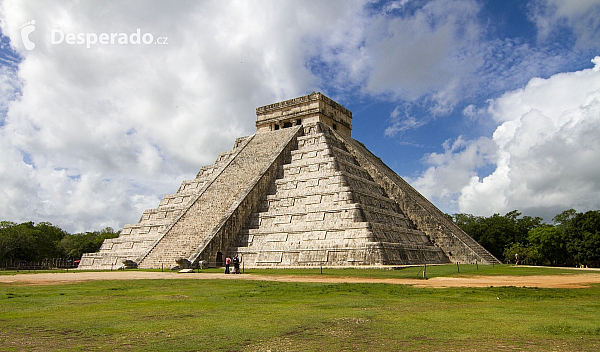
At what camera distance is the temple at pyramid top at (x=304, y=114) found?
34438 millimetres

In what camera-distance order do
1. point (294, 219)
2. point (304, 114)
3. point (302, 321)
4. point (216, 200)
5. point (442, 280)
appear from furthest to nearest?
point (304, 114) → point (216, 200) → point (294, 219) → point (442, 280) → point (302, 321)

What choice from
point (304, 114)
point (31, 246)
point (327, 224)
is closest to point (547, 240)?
point (304, 114)

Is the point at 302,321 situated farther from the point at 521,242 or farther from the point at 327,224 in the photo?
the point at 521,242

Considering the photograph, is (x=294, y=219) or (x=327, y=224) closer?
(x=327, y=224)

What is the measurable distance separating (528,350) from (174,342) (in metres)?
3.79

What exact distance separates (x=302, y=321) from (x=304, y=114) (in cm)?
2894

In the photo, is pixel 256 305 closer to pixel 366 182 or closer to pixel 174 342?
pixel 174 342

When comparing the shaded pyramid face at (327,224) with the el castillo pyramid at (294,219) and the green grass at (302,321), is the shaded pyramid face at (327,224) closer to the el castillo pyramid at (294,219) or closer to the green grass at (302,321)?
the el castillo pyramid at (294,219)

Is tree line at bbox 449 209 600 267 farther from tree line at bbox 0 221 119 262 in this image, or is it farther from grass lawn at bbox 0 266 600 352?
tree line at bbox 0 221 119 262

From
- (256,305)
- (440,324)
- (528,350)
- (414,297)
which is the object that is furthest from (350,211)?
(528,350)

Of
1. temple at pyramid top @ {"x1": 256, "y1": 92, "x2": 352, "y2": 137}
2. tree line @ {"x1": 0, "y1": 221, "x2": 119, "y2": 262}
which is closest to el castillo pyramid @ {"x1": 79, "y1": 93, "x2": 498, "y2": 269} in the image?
temple at pyramid top @ {"x1": 256, "y1": 92, "x2": 352, "y2": 137}

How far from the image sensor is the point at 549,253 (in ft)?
139

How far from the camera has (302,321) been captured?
21.4ft

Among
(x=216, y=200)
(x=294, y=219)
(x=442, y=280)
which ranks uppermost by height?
(x=216, y=200)
